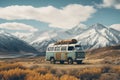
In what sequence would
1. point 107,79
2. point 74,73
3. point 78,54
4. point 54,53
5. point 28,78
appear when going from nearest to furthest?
point 28,78 < point 107,79 < point 74,73 < point 78,54 < point 54,53

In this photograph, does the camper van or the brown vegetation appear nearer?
the brown vegetation

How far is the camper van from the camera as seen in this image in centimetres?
3512

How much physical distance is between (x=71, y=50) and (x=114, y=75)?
40.4ft

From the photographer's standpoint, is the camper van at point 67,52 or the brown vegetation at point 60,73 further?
the camper van at point 67,52

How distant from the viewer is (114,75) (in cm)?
2356

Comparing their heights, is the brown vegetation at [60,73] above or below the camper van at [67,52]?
below

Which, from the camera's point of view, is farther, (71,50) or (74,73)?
(71,50)

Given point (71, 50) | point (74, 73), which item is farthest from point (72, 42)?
point (74, 73)

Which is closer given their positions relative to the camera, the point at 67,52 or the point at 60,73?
the point at 60,73

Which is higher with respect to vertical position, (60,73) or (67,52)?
(67,52)

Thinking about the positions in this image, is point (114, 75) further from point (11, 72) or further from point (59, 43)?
point (59, 43)

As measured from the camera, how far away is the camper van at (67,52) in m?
35.1

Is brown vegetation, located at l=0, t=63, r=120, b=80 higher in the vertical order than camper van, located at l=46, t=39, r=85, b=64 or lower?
lower

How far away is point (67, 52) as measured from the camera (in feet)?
117
